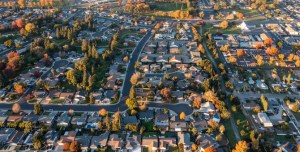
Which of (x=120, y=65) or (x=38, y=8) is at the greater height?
(x=38, y=8)

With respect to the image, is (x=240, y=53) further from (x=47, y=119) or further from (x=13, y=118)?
(x=13, y=118)

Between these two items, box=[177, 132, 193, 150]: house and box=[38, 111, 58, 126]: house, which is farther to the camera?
box=[38, 111, 58, 126]: house

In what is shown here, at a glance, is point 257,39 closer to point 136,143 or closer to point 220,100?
point 220,100

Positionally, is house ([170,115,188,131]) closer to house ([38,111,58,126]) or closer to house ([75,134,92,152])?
house ([75,134,92,152])

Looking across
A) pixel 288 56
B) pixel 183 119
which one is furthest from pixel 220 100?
pixel 288 56

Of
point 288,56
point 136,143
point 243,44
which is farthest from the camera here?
point 243,44

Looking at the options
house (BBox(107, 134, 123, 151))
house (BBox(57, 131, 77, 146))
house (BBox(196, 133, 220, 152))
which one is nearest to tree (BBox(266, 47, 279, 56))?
house (BBox(196, 133, 220, 152))

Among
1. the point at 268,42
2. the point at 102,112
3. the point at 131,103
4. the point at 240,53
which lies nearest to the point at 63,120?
the point at 102,112
